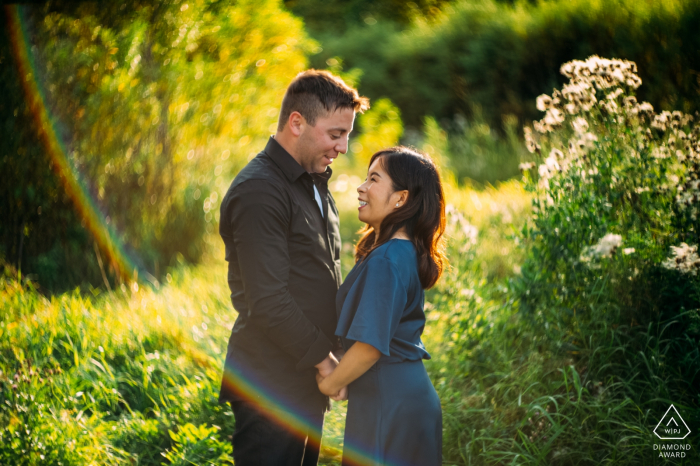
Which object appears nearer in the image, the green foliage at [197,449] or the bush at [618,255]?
the green foliage at [197,449]

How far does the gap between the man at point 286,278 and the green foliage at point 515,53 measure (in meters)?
4.91

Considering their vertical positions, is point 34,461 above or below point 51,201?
below

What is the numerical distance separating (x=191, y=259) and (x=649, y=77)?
7628 mm

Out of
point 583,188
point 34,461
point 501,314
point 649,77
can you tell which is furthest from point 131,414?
point 649,77

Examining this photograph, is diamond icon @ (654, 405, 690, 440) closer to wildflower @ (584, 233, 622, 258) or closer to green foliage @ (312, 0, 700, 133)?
wildflower @ (584, 233, 622, 258)

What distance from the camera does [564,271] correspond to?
3291 millimetres

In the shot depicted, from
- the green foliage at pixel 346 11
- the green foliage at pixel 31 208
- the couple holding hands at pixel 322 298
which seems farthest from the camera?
the green foliage at pixel 346 11

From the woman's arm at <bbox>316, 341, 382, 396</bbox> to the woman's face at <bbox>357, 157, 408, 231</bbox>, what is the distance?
1.83 feet

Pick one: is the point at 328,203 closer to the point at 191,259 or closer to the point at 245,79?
the point at 191,259

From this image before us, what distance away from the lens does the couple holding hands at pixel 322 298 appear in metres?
2.04

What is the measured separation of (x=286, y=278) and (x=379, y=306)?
409 mm

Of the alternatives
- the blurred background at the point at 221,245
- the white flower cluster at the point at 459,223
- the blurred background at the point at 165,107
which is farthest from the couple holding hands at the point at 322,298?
the blurred background at the point at 165,107

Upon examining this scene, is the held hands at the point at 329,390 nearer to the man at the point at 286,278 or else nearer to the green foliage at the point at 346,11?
the man at the point at 286,278

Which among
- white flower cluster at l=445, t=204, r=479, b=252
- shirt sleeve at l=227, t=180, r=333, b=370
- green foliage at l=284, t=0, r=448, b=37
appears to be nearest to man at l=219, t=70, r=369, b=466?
shirt sleeve at l=227, t=180, r=333, b=370
